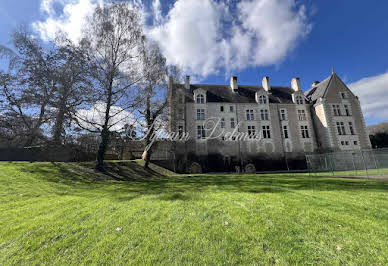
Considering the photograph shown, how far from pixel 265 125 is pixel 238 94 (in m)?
7.49

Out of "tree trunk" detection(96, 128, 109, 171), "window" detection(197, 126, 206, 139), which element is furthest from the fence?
"tree trunk" detection(96, 128, 109, 171)

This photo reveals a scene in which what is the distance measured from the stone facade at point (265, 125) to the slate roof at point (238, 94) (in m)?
0.18

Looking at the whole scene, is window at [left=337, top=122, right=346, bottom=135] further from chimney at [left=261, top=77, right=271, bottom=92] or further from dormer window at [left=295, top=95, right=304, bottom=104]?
chimney at [left=261, top=77, right=271, bottom=92]

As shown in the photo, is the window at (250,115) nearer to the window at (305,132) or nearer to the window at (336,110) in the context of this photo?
the window at (305,132)

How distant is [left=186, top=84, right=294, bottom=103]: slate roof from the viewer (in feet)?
93.3

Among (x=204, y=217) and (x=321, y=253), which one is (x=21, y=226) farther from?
(x=321, y=253)

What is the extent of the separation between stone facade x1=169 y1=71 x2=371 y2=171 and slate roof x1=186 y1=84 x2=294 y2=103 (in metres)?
0.18

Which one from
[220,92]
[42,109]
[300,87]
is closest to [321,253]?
[42,109]

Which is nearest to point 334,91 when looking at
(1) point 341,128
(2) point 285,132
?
(1) point 341,128

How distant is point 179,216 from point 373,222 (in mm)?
4031

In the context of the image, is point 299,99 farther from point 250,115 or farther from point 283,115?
point 250,115

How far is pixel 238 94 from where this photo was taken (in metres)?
29.8

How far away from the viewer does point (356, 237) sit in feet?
8.75

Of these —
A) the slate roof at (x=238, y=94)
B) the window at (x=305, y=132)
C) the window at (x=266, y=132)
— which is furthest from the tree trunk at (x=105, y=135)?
the window at (x=305, y=132)
